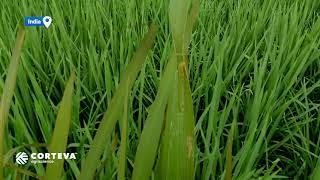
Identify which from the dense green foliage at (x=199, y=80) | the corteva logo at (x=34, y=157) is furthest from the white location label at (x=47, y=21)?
the corteva logo at (x=34, y=157)

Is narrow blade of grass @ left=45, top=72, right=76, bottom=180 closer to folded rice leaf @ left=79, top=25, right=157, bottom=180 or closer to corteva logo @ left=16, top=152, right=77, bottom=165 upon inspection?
folded rice leaf @ left=79, top=25, right=157, bottom=180

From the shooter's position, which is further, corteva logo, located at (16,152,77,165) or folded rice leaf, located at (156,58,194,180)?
corteva logo, located at (16,152,77,165)

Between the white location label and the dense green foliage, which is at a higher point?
the white location label

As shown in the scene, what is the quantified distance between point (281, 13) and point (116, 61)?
1.38 ft

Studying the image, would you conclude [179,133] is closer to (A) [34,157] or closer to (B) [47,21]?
(A) [34,157]

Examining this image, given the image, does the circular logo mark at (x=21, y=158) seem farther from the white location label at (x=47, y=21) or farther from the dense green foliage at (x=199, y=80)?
the white location label at (x=47, y=21)

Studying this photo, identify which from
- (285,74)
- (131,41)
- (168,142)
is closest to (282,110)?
(285,74)

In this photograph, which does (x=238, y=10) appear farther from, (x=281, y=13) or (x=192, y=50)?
(x=192, y=50)

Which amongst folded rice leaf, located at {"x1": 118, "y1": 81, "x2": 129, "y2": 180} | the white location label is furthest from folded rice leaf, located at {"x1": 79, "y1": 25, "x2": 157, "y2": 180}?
the white location label

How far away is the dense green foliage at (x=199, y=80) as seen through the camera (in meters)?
0.64

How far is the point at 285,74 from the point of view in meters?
0.86

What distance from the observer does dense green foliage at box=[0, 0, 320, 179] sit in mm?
638

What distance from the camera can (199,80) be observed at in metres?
0.80

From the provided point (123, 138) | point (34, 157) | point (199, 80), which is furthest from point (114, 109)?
point (199, 80)
